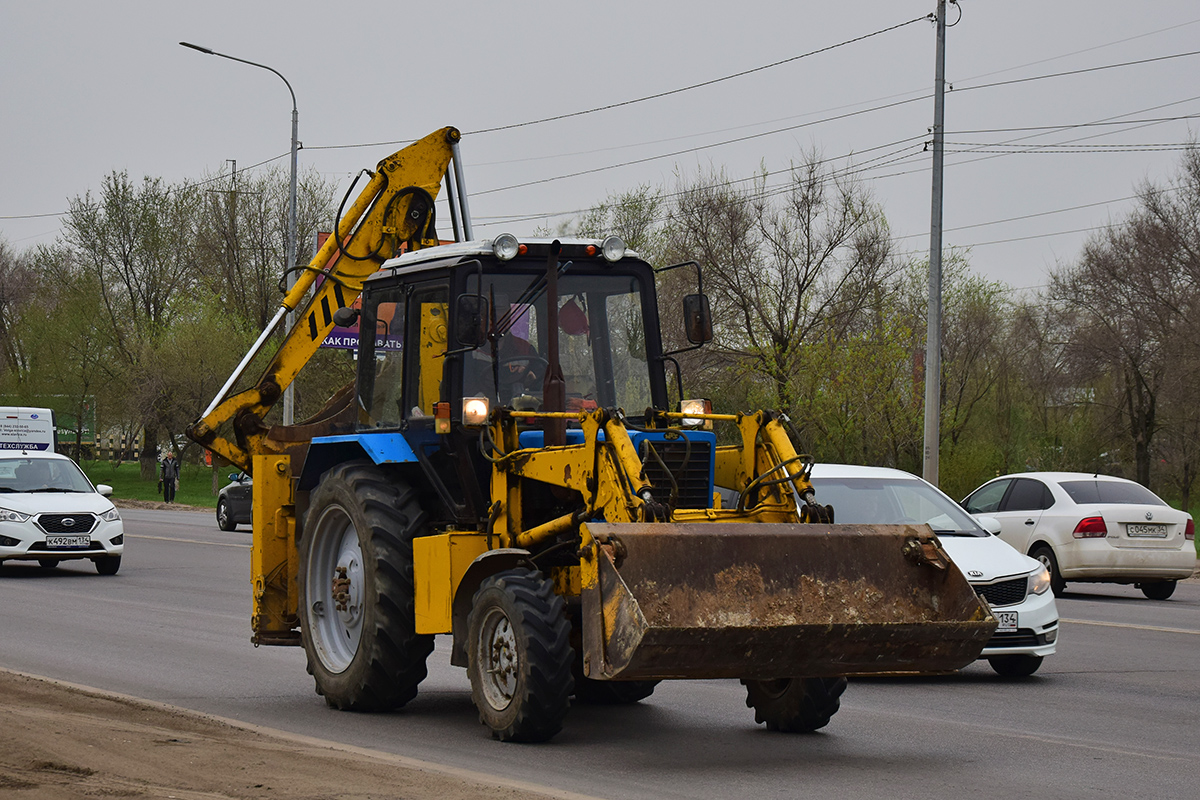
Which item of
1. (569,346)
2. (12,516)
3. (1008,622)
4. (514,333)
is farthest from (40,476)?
(1008,622)

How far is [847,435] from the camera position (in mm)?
40906

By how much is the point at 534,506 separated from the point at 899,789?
268 centimetres

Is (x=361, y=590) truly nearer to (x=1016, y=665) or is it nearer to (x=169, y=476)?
(x=1016, y=665)

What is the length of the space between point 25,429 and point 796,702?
28.3 meters

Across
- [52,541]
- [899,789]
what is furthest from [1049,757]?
[52,541]

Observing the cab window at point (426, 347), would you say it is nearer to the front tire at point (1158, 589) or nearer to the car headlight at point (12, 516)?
the car headlight at point (12, 516)

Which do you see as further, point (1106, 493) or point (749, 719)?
point (1106, 493)

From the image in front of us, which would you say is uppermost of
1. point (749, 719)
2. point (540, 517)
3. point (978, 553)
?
point (540, 517)

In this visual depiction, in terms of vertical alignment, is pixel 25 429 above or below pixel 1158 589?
above

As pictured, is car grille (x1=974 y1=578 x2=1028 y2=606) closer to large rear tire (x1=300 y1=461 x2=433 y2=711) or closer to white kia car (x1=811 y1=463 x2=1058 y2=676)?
white kia car (x1=811 y1=463 x2=1058 y2=676)

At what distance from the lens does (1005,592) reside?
1182cm

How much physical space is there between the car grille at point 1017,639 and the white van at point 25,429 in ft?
85.5

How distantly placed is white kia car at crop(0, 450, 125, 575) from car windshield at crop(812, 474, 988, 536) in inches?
451

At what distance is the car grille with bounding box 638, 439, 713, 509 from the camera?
27.9 feet
